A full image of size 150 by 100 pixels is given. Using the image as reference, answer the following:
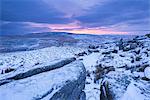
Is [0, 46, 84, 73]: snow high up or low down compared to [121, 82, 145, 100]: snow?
down

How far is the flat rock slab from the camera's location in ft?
15.9

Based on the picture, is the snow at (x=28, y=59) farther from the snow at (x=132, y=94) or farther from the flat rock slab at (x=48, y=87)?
the flat rock slab at (x=48, y=87)

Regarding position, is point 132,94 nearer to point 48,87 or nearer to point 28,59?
point 48,87

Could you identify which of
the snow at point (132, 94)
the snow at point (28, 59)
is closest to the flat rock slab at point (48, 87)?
the snow at point (132, 94)

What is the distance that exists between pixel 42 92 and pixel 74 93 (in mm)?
1177

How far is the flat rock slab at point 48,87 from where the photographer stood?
4848 millimetres

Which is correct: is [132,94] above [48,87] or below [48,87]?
below

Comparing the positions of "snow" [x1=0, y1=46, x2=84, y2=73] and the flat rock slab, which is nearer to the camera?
the flat rock slab

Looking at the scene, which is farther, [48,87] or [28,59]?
[28,59]

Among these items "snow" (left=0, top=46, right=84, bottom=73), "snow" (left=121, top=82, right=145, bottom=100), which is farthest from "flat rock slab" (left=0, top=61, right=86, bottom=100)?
"snow" (left=0, top=46, right=84, bottom=73)

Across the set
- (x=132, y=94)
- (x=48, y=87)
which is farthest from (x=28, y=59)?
(x=48, y=87)

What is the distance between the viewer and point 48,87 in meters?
5.14

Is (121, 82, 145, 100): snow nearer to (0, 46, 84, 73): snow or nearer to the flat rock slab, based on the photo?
the flat rock slab

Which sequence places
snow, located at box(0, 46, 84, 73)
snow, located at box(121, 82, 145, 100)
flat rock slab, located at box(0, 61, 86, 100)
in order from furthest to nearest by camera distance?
snow, located at box(0, 46, 84, 73)
snow, located at box(121, 82, 145, 100)
flat rock slab, located at box(0, 61, 86, 100)
